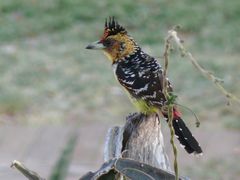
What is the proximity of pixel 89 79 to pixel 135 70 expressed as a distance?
3597 mm

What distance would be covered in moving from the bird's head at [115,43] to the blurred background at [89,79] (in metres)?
1.32

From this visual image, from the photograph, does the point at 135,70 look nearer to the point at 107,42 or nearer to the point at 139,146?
the point at 107,42

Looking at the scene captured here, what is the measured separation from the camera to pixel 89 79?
874 cm

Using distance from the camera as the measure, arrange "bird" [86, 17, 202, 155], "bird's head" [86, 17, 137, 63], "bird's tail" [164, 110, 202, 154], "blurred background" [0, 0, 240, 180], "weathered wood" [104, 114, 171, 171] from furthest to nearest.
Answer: "blurred background" [0, 0, 240, 180]
"bird's head" [86, 17, 137, 63]
"bird" [86, 17, 202, 155]
"bird's tail" [164, 110, 202, 154]
"weathered wood" [104, 114, 171, 171]

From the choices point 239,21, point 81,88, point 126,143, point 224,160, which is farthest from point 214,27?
point 126,143

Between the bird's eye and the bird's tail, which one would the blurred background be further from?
the bird's tail

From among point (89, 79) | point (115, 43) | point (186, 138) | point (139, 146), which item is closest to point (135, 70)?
point (115, 43)

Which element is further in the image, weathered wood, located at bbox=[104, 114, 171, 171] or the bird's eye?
the bird's eye

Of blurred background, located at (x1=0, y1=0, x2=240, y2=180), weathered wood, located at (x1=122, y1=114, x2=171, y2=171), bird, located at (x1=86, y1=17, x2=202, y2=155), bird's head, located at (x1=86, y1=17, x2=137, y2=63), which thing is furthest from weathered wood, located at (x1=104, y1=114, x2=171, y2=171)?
blurred background, located at (x1=0, y1=0, x2=240, y2=180)

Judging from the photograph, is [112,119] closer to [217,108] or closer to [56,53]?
[217,108]

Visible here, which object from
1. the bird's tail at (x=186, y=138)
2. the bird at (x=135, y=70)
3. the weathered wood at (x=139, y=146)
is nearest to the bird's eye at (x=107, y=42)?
the bird at (x=135, y=70)

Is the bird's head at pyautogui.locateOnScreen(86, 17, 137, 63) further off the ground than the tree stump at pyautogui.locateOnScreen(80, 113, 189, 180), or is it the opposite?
the bird's head at pyautogui.locateOnScreen(86, 17, 137, 63)

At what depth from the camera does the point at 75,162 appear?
732 centimetres

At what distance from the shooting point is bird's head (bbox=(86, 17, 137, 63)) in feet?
16.9
